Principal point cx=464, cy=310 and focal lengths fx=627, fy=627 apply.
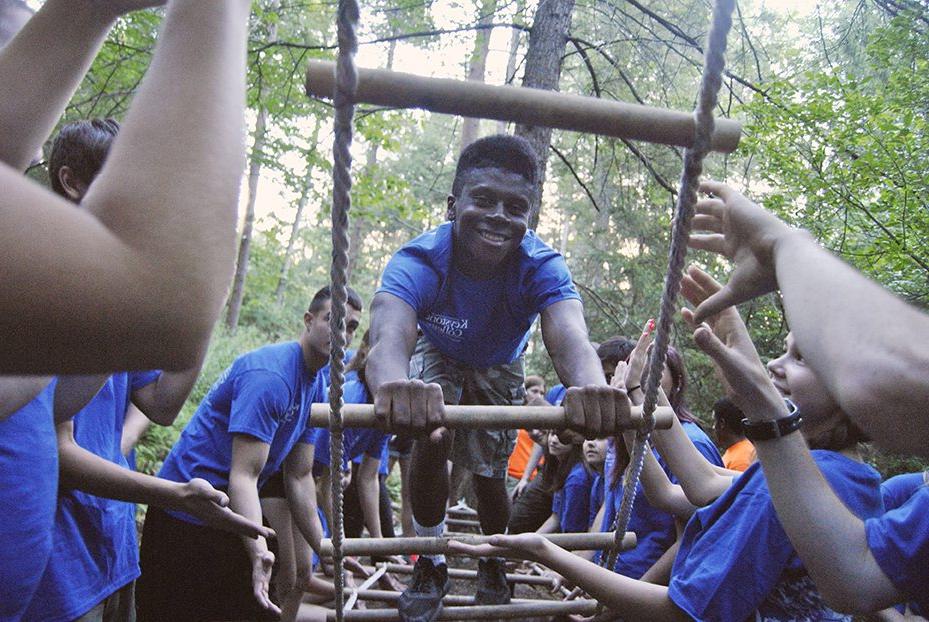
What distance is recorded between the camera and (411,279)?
2248mm

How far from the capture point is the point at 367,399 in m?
4.12

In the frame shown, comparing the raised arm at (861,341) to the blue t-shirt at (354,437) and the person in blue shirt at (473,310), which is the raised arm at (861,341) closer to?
the person in blue shirt at (473,310)

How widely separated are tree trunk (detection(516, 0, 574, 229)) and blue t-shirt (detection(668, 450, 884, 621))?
125 inches

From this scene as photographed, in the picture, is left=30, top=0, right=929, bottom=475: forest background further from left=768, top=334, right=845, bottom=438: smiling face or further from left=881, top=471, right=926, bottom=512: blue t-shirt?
left=881, top=471, right=926, bottom=512: blue t-shirt

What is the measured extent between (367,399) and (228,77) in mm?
3691

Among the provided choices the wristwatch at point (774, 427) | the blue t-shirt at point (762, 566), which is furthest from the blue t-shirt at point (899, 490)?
the wristwatch at point (774, 427)

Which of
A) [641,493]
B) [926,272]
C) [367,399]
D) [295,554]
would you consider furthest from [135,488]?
[926,272]

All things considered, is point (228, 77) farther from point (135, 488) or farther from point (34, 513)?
point (135, 488)

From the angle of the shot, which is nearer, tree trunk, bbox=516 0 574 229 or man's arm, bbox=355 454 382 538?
man's arm, bbox=355 454 382 538

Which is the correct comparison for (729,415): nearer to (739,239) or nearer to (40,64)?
(739,239)

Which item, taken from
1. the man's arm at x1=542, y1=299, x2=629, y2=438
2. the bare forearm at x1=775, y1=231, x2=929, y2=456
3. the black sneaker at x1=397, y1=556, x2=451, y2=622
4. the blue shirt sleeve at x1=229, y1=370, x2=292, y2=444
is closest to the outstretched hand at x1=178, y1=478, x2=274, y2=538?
the blue shirt sleeve at x1=229, y1=370, x2=292, y2=444

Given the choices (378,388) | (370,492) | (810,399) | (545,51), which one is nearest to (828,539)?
(810,399)

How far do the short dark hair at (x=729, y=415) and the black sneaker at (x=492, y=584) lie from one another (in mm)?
1313

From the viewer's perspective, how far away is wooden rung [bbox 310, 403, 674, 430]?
1.60 m
